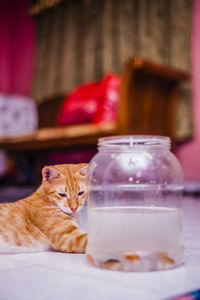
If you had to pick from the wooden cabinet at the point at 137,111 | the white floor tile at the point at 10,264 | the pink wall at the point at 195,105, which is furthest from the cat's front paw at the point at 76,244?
the pink wall at the point at 195,105

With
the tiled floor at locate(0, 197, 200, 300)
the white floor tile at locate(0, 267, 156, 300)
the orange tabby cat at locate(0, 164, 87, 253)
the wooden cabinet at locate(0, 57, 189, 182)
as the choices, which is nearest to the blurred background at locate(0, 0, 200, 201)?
the wooden cabinet at locate(0, 57, 189, 182)

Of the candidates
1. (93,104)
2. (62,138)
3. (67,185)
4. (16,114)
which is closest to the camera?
(67,185)

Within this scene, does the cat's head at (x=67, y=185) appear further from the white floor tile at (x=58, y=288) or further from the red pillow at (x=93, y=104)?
the red pillow at (x=93, y=104)

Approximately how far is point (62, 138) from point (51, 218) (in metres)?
2.54

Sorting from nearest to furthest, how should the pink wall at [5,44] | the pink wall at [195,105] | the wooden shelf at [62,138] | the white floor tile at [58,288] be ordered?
the white floor tile at [58,288], the wooden shelf at [62,138], the pink wall at [195,105], the pink wall at [5,44]

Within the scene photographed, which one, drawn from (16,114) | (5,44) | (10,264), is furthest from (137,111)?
(5,44)

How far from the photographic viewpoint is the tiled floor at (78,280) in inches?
26.3

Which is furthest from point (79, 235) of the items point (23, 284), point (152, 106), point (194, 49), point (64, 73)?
point (64, 73)

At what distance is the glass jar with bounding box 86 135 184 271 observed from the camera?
0.83 meters

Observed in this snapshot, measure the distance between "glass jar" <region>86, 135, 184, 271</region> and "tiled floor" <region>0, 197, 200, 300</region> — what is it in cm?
3

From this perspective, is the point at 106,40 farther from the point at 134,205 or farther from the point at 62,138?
the point at 134,205

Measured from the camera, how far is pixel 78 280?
0.76 m

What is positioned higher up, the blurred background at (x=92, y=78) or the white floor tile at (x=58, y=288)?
the blurred background at (x=92, y=78)

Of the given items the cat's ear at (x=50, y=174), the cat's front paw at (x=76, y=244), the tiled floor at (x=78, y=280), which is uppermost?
the cat's ear at (x=50, y=174)
